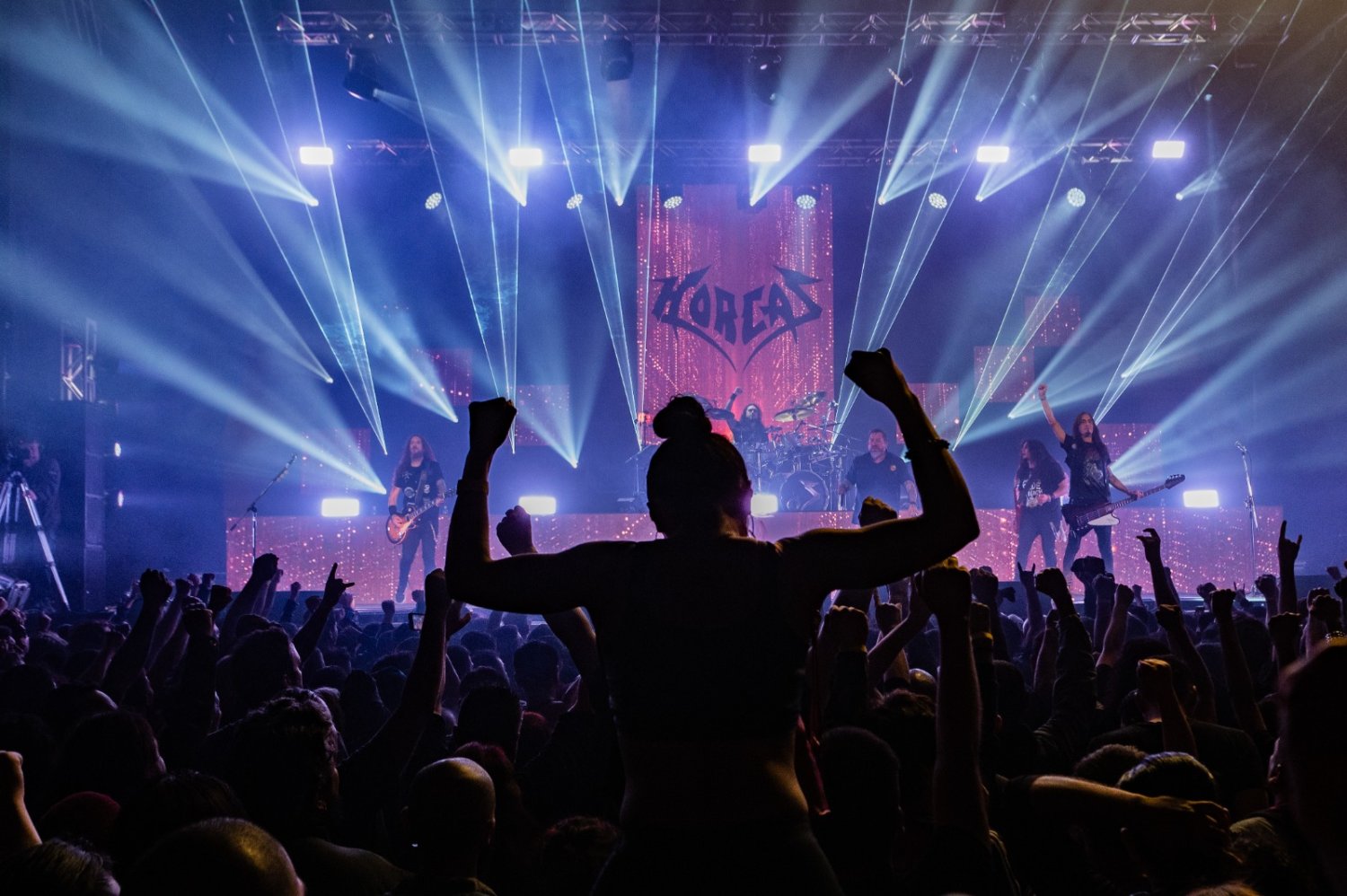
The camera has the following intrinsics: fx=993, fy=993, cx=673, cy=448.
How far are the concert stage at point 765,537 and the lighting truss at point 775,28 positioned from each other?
7422mm

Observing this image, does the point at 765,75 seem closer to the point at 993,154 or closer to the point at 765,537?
the point at 993,154

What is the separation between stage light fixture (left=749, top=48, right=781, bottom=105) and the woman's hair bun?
15.6 m

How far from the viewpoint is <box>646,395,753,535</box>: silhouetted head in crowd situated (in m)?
2.06

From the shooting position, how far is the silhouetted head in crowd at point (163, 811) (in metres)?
2.07

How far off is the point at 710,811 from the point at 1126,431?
18.9 m

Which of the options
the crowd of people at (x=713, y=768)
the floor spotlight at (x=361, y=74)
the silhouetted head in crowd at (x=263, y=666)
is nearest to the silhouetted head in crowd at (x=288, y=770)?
the crowd of people at (x=713, y=768)

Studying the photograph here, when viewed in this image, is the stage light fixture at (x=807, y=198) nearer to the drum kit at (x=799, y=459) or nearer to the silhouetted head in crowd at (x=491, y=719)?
the drum kit at (x=799, y=459)

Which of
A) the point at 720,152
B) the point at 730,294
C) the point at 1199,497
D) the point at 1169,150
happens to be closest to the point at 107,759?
the point at 720,152

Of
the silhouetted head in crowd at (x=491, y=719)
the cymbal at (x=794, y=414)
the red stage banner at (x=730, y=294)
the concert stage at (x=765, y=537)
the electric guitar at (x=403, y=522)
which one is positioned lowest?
the silhouetted head in crowd at (x=491, y=719)

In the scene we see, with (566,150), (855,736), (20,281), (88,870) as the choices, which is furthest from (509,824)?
(566,150)

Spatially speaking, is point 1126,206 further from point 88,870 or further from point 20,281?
point 88,870

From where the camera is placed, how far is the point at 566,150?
17828 mm

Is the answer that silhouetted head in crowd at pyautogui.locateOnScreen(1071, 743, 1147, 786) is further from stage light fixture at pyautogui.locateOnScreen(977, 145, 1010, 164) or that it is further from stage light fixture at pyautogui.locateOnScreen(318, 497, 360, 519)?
stage light fixture at pyautogui.locateOnScreen(318, 497, 360, 519)

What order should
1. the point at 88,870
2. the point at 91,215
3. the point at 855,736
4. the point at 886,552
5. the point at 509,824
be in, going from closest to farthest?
the point at 88,870 → the point at 886,552 → the point at 855,736 → the point at 509,824 → the point at 91,215
